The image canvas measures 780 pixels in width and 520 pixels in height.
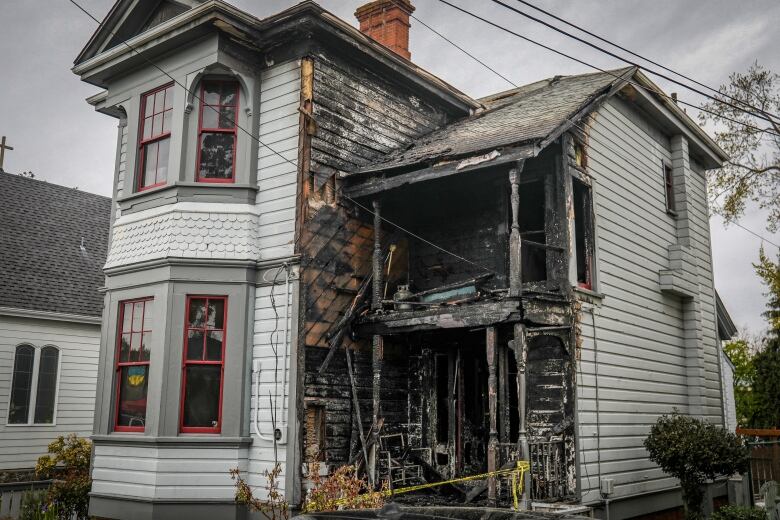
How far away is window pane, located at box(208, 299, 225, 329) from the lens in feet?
39.1

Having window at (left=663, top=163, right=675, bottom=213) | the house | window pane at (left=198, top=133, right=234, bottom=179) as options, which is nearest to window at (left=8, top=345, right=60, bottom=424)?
the house

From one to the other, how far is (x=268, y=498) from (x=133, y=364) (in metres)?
3.26

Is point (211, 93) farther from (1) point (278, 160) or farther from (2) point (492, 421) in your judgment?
(2) point (492, 421)

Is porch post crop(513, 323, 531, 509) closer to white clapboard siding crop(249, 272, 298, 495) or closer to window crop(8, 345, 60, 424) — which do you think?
white clapboard siding crop(249, 272, 298, 495)

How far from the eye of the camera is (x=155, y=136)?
513 inches

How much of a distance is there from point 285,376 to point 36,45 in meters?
10.6

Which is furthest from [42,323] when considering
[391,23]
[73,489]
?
[391,23]

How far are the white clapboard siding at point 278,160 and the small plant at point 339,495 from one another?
3.46 metres

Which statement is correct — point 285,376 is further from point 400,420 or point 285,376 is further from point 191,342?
point 400,420

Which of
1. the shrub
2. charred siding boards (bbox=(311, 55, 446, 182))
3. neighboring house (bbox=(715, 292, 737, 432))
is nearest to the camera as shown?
the shrub

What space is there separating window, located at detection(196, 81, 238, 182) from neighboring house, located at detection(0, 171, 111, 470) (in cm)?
913

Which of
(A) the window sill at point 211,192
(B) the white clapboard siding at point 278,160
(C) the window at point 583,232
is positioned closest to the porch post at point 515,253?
(C) the window at point 583,232

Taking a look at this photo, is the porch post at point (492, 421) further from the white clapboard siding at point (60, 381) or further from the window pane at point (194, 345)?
the white clapboard siding at point (60, 381)

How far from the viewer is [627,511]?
12.8 metres
